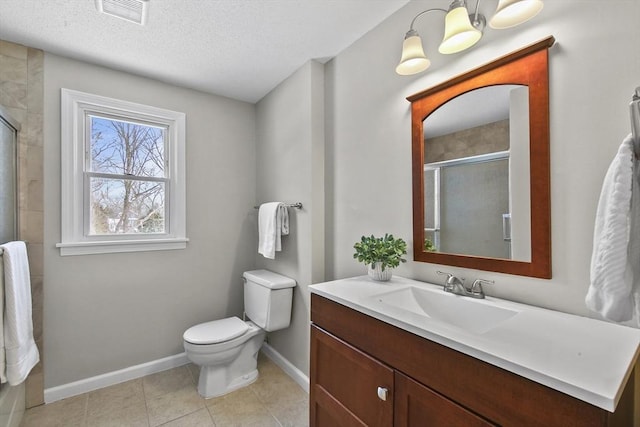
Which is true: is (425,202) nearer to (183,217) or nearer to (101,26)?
(183,217)

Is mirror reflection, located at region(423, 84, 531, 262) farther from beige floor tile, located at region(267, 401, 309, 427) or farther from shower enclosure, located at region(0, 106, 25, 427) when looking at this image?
shower enclosure, located at region(0, 106, 25, 427)

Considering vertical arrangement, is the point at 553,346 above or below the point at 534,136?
below

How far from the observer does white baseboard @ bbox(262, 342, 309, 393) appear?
2.07 m

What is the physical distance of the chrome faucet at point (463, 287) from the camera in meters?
1.18

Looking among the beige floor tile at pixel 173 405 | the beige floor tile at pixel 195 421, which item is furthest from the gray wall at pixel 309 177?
the beige floor tile at pixel 195 421

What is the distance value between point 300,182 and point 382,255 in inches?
37.5

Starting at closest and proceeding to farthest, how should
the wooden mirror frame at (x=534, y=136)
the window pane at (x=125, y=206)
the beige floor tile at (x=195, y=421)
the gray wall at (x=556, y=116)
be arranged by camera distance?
the gray wall at (x=556, y=116)
the wooden mirror frame at (x=534, y=136)
the beige floor tile at (x=195, y=421)
the window pane at (x=125, y=206)

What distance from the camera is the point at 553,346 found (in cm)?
74

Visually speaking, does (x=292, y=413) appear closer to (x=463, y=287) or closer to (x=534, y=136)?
(x=463, y=287)

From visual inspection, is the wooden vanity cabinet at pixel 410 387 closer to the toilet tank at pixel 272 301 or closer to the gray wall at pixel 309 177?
the gray wall at pixel 309 177

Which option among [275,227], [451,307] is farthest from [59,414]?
[451,307]

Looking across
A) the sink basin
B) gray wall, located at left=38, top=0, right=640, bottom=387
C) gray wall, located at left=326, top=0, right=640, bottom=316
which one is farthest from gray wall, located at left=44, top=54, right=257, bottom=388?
the sink basin

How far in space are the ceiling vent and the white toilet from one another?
5.94 feet

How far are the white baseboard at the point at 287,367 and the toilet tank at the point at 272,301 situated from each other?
1.12 ft
